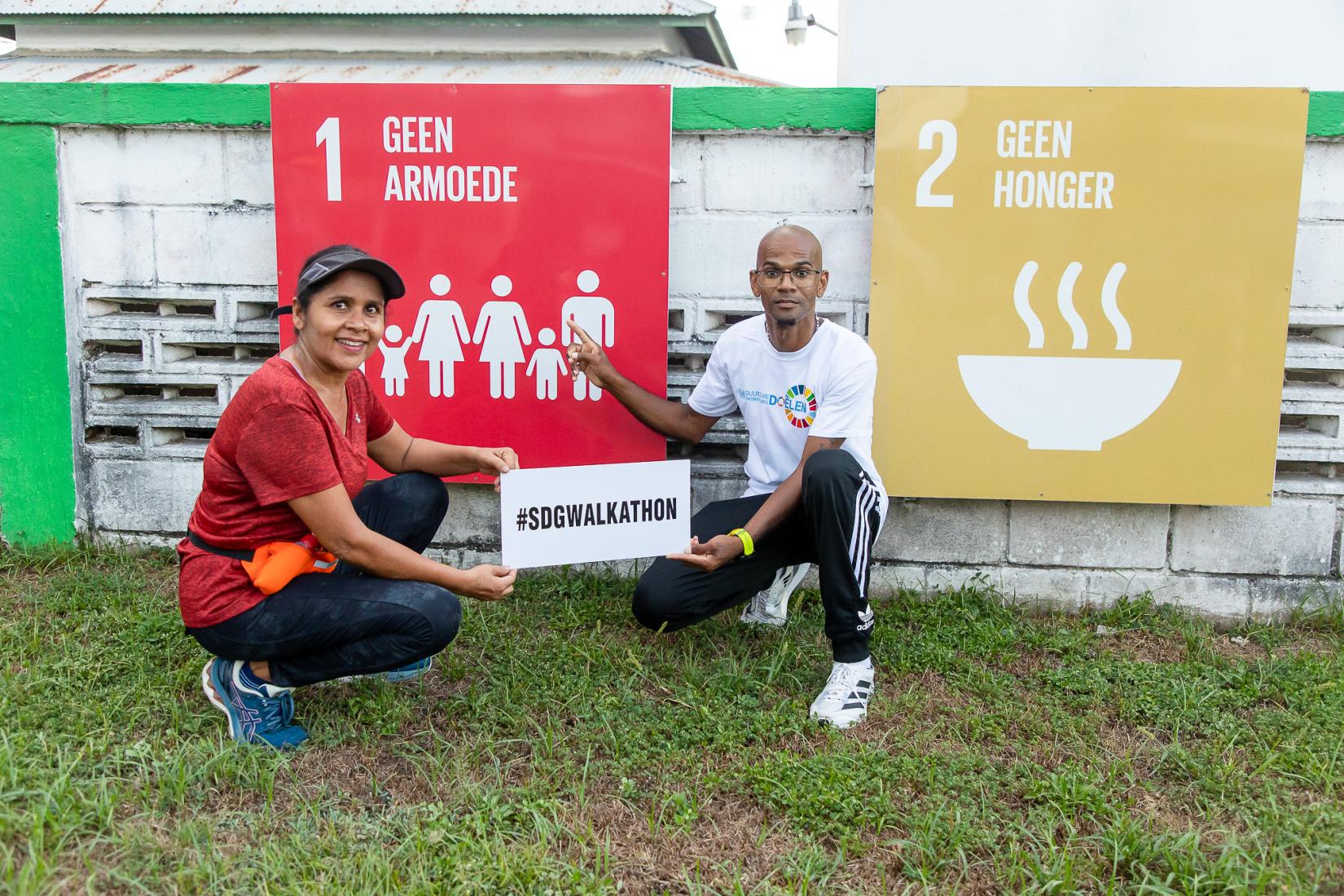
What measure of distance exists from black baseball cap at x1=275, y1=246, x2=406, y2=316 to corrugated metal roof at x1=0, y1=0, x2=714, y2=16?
6.38m

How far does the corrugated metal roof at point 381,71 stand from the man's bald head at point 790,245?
4.59 metres

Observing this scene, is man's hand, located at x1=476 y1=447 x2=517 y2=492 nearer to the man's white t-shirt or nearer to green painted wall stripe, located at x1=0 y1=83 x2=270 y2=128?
the man's white t-shirt

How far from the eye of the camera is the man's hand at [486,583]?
293 cm

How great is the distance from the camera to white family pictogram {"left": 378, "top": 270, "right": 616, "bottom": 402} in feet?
13.3

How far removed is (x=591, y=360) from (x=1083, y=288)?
1.83 m

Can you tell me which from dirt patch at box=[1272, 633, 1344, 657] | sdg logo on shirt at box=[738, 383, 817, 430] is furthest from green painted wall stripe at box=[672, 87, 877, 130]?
dirt patch at box=[1272, 633, 1344, 657]

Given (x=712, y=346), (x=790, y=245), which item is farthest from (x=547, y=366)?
(x=790, y=245)

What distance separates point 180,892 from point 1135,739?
260cm

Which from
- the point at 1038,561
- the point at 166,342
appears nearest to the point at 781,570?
the point at 1038,561

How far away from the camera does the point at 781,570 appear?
387 cm

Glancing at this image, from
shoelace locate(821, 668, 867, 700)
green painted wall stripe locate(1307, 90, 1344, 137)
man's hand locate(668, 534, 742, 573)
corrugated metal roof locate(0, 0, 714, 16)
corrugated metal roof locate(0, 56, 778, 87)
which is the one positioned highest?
corrugated metal roof locate(0, 0, 714, 16)

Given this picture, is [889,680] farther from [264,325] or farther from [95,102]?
[95,102]

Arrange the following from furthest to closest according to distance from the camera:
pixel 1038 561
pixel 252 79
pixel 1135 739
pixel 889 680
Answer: pixel 252 79 < pixel 1038 561 < pixel 889 680 < pixel 1135 739

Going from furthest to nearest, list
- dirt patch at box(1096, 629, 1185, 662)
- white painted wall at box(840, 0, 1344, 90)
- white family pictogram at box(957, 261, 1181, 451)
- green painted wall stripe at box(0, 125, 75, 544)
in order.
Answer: white painted wall at box(840, 0, 1344, 90), green painted wall stripe at box(0, 125, 75, 544), white family pictogram at box(957, 261, 1181, 451), dirt patch at box(1096, 629, 1185, 662)
